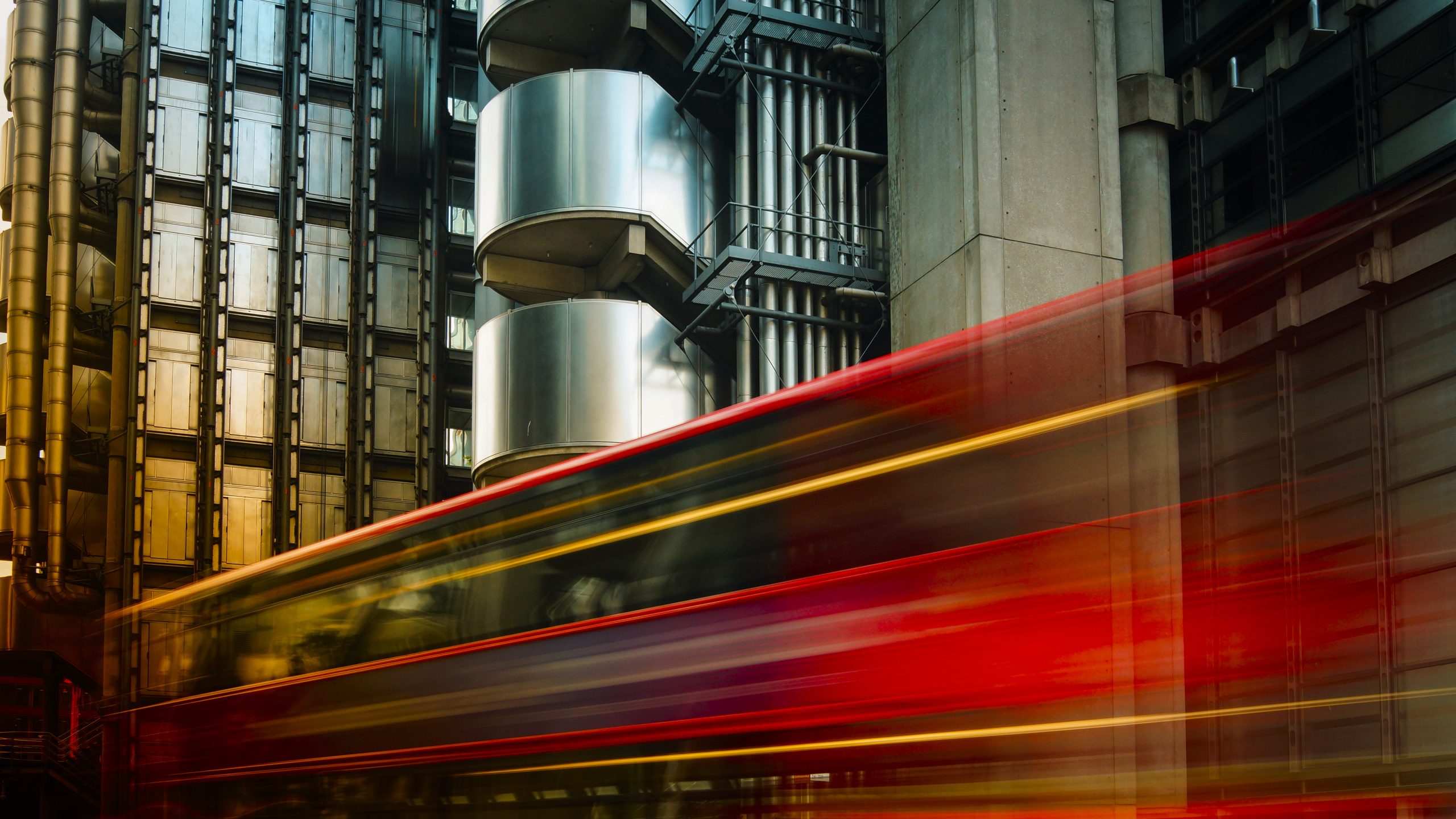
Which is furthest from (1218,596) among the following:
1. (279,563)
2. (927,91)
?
(927,91)

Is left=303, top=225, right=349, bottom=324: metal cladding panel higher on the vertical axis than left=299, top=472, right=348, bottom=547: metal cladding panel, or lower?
higher

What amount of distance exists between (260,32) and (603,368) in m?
16.8

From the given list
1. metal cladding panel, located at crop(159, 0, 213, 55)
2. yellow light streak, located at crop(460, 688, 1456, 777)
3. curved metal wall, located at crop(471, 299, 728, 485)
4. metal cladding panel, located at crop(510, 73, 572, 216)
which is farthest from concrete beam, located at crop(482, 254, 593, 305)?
yellow light streak, located at crop(460, 688, 1456, 777)

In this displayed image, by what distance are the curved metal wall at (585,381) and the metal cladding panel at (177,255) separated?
512 inches

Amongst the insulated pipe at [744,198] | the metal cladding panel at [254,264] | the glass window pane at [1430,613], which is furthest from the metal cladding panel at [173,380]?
the glass window pane at [1430,613]

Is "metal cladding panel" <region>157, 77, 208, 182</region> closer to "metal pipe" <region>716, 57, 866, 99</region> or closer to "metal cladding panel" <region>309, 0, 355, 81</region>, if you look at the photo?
"metal cladding panel" <region>309, 0, 355, 81</region>

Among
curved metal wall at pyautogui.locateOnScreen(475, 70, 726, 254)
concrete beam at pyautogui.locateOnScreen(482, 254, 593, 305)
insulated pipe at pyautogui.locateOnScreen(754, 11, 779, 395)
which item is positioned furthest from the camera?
concrete beam at pyautogui.locateOnScreen(482, 254, 593, 305)

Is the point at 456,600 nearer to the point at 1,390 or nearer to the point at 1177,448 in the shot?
the point at 1177,448

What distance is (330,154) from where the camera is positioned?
1198 inches

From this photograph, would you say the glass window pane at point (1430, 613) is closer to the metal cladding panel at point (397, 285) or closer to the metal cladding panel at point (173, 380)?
the metal cladding panel at point (397, 285)

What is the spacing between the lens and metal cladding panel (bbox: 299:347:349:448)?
29.4 metres

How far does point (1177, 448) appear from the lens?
6.36 meters

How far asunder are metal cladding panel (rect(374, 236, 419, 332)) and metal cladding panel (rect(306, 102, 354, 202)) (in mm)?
1481

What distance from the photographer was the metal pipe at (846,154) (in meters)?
17.8
